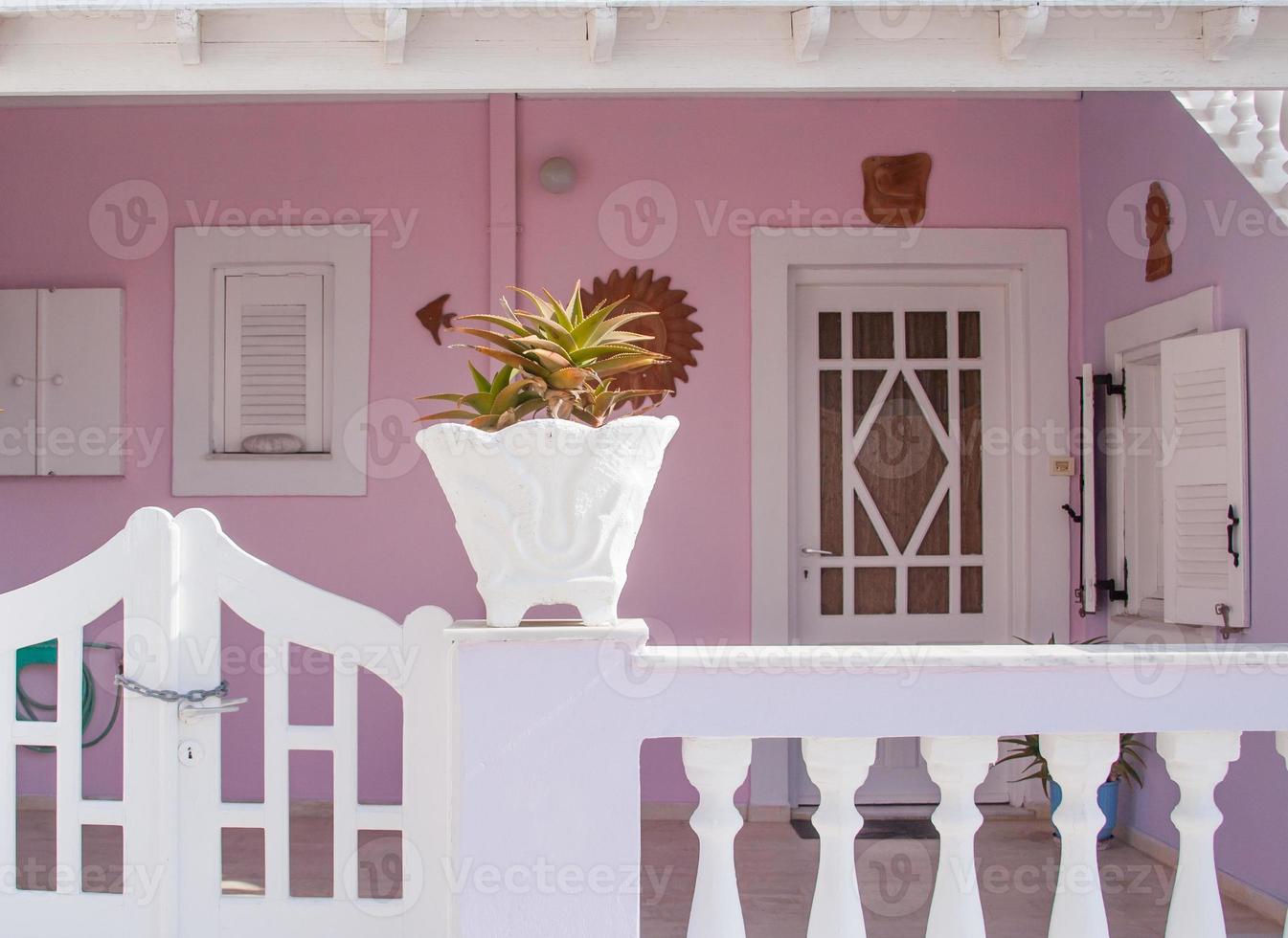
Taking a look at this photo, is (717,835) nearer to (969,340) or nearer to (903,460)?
(903,460)

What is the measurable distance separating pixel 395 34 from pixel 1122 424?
11.3 feet

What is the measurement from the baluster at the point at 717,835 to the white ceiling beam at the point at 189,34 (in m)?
1.71

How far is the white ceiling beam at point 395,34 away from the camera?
2.44 meters

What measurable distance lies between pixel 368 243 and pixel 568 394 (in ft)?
11.0

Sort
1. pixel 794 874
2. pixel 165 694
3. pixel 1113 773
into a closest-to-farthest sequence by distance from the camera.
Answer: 1. pixel 165 694
2. pixel 794 874
3. pixel 1113 773

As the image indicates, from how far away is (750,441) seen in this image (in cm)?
502

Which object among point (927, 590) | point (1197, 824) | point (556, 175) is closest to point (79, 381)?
point (556, 175)

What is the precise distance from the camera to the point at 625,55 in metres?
2.58

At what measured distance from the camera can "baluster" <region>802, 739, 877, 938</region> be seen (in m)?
1.89

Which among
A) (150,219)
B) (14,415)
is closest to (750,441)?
(150,219)

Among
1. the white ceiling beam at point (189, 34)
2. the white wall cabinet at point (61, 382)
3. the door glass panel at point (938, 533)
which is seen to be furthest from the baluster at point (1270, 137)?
the white wall cabinet at point (61, 382)

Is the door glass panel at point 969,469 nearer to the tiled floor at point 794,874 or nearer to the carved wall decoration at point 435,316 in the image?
the tiled floor at point 794,874

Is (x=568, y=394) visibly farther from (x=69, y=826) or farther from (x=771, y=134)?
(x=771, y=134)

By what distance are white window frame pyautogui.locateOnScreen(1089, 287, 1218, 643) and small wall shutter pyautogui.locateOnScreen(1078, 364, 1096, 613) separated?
0.25 feet
